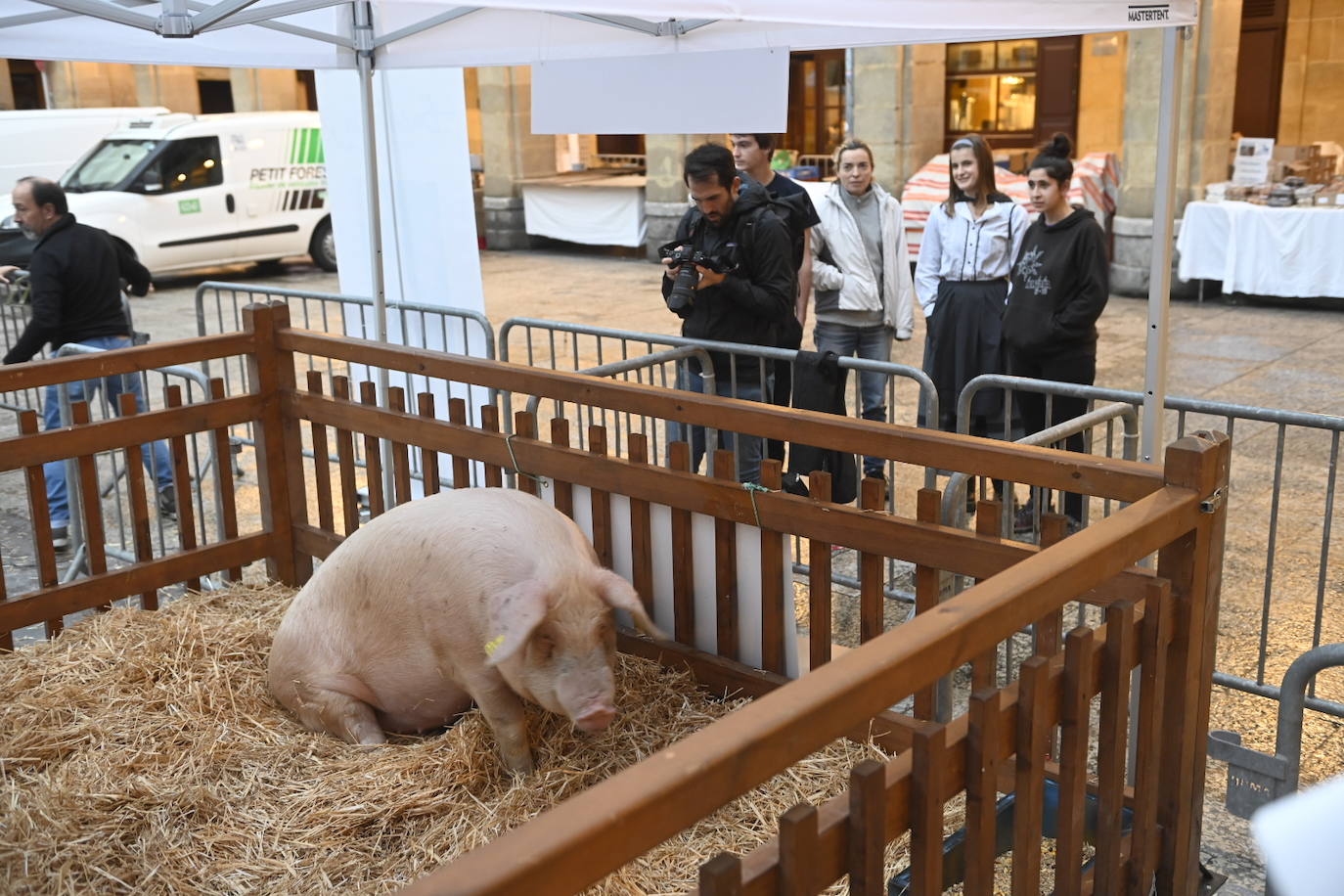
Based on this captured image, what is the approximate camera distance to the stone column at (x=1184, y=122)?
13.1 meters

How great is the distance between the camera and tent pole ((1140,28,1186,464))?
11.6 ft

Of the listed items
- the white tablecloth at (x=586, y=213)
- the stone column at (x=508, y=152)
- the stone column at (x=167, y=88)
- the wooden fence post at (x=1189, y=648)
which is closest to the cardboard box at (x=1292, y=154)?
the white tablecloth at (x=586, y=213)

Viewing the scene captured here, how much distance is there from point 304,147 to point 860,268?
1233 cm

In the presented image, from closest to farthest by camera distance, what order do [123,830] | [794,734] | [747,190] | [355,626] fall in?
[794,734] < [123,830] < [355,626] < [747,190]

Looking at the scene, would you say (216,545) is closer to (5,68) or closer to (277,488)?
(277,488)

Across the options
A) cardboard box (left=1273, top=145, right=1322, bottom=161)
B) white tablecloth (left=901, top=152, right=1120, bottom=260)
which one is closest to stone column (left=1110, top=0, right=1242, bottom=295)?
white tablecloth (left=901, top=152, right=1120, bottom=260)

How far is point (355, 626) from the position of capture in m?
3.72

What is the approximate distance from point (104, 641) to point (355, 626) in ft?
3.45

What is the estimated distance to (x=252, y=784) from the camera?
3.50 meters

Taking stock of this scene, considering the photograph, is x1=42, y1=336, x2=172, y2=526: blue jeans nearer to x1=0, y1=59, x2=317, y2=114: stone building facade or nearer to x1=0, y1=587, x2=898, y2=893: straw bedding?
x1=0, y1=587, x2=898, y2=893: straw bedding

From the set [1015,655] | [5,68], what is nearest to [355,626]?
[1015,655]

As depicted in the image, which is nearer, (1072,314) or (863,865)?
(863,865)

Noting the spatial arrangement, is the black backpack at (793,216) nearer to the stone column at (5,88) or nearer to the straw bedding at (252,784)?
the straw bedding at (252,784)

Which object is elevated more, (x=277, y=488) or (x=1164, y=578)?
(x=1164, y=578)
